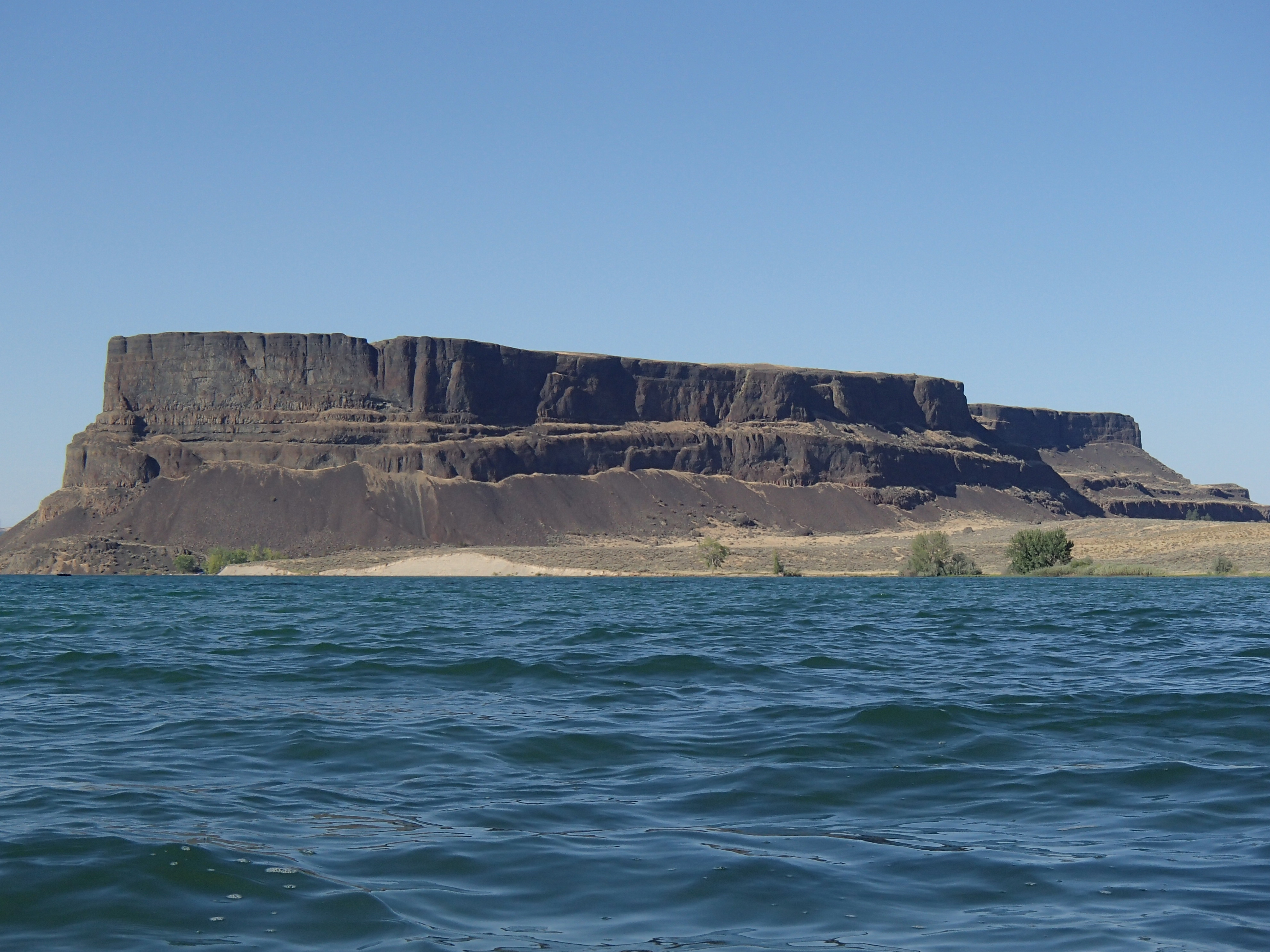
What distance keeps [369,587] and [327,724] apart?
60509mm

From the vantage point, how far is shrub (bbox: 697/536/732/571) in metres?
98.9

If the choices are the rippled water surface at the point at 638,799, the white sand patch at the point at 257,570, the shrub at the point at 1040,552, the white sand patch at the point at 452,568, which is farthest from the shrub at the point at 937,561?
the rippled water surface at the point at 638,799

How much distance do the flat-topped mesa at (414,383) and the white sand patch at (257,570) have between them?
4426 centimetres

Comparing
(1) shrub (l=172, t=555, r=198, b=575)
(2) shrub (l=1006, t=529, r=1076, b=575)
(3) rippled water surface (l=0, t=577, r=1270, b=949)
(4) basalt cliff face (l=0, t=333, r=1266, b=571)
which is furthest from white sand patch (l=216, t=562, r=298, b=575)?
(3) rippled water surface (l=0, t=577, r=1270, b=949)

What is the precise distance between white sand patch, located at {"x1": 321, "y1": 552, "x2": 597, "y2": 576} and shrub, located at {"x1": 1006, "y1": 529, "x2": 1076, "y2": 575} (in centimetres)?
3304

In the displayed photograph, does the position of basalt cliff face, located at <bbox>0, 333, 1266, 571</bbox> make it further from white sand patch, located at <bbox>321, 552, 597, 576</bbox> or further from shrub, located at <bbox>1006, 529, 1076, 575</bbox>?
shrub, located at <bbox>1006, 529, 1076, 575</bbox>

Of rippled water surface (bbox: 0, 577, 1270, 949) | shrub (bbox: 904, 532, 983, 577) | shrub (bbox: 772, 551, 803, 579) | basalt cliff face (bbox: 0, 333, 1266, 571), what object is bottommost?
shrub (bbox: 772, 551, 803, 579)

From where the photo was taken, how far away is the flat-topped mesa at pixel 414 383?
5999 inches

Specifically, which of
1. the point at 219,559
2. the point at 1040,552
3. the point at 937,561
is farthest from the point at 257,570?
the point at 1040,552

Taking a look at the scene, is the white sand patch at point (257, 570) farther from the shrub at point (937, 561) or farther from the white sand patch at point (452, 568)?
the shrub at point (937, 561)

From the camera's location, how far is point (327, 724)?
1486cm

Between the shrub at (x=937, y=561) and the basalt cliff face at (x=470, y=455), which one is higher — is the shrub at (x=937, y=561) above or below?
below

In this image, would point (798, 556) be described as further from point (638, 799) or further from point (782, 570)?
point (638, 799)

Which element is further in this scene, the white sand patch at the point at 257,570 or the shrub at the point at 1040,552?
the white sand patch at the point at 257,570
